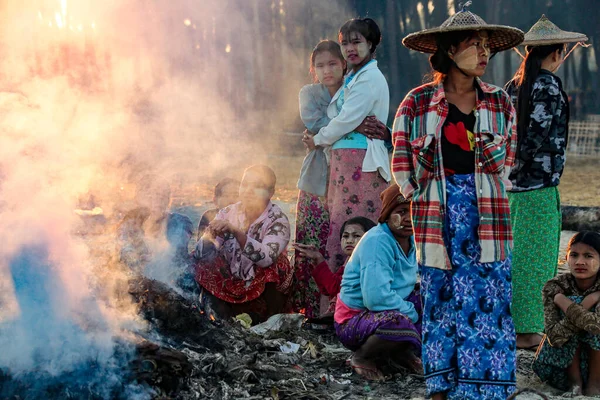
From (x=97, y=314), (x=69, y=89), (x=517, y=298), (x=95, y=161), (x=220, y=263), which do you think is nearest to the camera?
(x=97, y=314)

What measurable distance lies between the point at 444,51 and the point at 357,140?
69.0 inches

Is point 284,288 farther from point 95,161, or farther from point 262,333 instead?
point 95,161

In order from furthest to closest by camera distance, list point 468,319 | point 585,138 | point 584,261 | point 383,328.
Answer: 1. point 585,138
2. point 383,328
3. point 584,261
4. point 468,319

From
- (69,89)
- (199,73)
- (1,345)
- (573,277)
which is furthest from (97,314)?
(199,73)

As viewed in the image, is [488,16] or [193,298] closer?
[193,298]

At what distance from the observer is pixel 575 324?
12.7 feet

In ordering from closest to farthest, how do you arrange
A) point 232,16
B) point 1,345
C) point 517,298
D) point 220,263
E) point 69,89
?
point 1,345
point 517,298
point 220,263
point 69,89
point 232,16

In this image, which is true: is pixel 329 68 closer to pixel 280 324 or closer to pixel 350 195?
pixel 350 195

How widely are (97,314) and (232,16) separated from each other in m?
14.6

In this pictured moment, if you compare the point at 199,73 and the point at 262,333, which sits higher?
the point at 199,73

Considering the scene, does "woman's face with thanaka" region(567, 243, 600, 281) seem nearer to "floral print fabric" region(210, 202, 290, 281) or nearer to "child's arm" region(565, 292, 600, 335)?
"child's arm" region(565, 292, 600, 335)

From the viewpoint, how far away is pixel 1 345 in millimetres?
3229

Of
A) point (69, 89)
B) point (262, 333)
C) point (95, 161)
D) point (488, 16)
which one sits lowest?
point (262, 333)

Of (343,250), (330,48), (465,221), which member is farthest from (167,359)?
(330,48)
